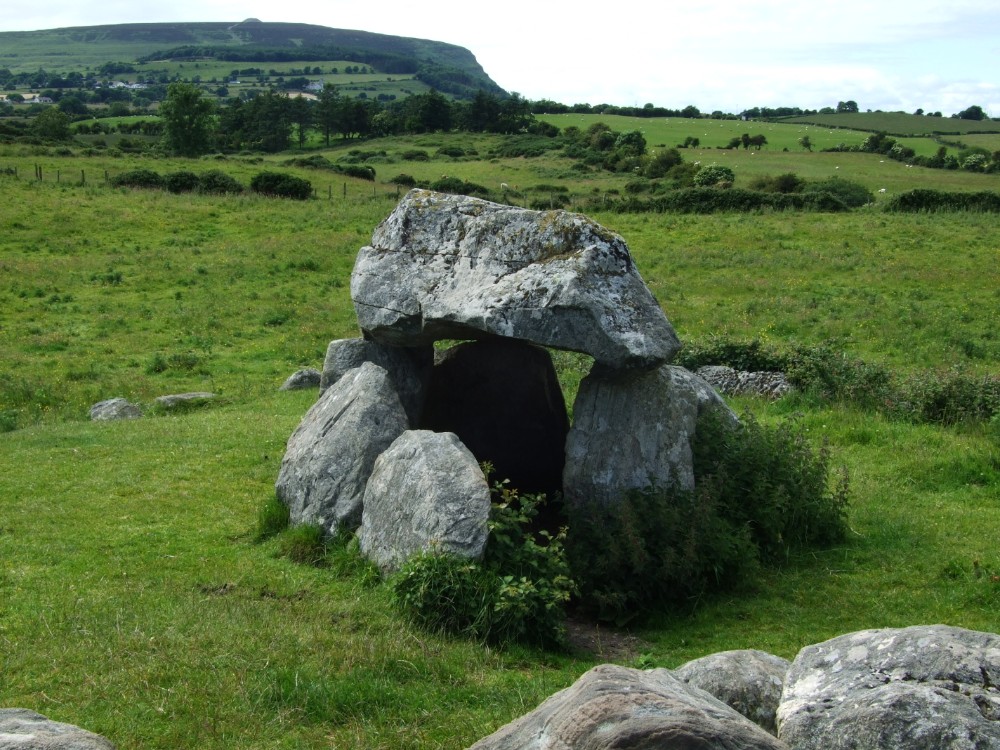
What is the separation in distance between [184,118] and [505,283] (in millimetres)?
70630

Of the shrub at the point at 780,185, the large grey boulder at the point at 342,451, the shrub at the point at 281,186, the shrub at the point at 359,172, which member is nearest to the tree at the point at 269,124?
the shrub at the point at 359,172

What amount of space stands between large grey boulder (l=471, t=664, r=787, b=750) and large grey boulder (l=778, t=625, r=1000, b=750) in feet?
2.01

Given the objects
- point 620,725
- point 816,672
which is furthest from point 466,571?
point 620,725

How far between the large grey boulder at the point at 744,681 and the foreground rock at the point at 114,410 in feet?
47.9

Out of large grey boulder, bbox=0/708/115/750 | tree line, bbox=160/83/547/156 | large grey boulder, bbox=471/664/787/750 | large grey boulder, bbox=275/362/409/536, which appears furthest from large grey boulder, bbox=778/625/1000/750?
tree line, bbox=160/83/547/156

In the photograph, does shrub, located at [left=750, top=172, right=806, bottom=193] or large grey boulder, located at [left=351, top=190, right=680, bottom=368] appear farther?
shrub, located at [left=750, top=172, right=806, bottom=193]

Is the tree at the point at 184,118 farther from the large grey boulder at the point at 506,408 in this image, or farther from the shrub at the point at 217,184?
the large grey boulder at the point at 506,408

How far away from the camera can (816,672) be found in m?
6.14

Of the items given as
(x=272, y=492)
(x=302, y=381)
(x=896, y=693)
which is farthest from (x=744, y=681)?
(x=302, y=381)

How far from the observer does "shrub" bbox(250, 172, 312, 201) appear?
50.9 metres

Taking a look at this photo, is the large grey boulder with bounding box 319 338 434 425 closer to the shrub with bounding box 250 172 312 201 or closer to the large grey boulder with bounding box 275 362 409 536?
the large grey boulder with bounding box 275 362 409 536

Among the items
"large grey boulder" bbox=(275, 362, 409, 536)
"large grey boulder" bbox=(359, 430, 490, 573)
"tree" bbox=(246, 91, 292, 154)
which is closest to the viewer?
"large grey boulder" bbox=(359, 430, 490, 573)

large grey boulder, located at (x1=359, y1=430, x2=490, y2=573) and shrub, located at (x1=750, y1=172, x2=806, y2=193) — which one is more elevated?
shrub, located at (x1=750, y1=172, x2=806, y2=193)

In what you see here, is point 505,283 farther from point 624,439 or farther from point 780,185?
point 780,185
